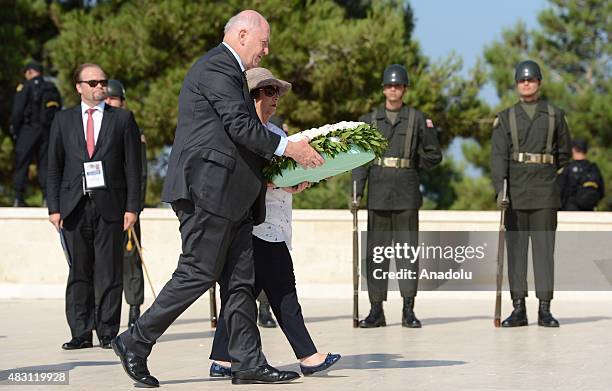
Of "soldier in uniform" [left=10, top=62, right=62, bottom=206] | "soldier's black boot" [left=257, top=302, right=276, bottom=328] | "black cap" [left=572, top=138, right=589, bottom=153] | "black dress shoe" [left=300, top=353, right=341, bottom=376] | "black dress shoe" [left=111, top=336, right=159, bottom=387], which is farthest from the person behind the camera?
"soldier in uniform" [left=10, top=62, right=62, bottom=206]

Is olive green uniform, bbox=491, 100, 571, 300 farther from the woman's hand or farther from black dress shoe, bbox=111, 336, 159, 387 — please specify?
black dress shoe, bbox=111, 336, 159, 387

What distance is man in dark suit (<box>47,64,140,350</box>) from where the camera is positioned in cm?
1055

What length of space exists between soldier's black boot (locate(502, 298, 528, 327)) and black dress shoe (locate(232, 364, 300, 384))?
4173 millimetres

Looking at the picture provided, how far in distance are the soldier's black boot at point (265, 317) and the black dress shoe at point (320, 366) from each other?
3703 millimetres

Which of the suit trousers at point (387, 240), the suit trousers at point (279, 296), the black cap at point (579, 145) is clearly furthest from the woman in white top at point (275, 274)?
the black cap at point (579, 145)

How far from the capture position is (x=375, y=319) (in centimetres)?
1243

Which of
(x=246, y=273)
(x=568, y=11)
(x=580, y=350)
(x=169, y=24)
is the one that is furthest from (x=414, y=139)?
(x=568, y=11)

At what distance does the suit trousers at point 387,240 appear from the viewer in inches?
485

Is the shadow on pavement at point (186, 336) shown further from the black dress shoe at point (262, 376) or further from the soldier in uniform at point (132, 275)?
the black dress shoe at point (262, 376)

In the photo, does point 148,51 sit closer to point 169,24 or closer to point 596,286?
point 169,24

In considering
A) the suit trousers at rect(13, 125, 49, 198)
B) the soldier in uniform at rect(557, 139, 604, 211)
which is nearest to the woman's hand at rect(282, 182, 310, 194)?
the soldier in uniform at rect(557, 139, 604, 211)

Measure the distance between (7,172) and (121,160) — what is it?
14.3 meters

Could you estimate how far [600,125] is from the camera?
26.1 meters
